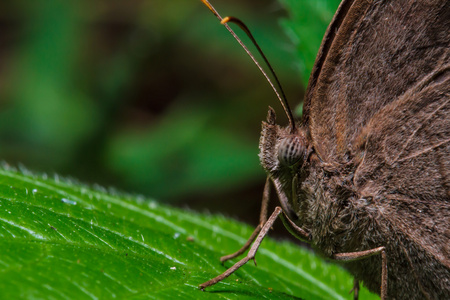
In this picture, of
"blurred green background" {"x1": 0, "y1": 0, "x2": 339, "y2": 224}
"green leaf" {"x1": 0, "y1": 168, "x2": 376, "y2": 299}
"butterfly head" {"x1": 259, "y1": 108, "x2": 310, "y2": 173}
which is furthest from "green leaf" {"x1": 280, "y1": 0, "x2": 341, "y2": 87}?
"blurred green background" {"x1": 0, "y1": 0, "x2": 339, "y2": 224}

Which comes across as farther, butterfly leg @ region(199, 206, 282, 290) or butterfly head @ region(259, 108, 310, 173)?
butterfly head @ region(259, 108, 310, 173)

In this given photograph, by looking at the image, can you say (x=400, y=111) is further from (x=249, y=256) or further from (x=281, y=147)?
(x=249, y=256)

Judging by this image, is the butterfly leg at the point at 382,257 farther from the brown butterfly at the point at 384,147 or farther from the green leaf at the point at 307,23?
the green leaf at the point at 307,23

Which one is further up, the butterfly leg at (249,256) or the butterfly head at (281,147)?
the butterfly head at (281,147)

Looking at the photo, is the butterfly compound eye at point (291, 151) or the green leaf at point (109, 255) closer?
the green leaf at point (109, 255)

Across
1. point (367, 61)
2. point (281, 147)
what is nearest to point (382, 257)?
point (281, 147)

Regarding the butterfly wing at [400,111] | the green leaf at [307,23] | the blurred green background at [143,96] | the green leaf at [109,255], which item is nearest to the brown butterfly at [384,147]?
the butterfly wing at [400,111]

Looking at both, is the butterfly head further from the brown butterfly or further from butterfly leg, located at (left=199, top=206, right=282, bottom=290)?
butterfly leg, located at (left=199, top=206, right=282, bottom=290)

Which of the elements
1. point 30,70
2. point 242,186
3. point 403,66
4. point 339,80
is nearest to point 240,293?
point 339,80
